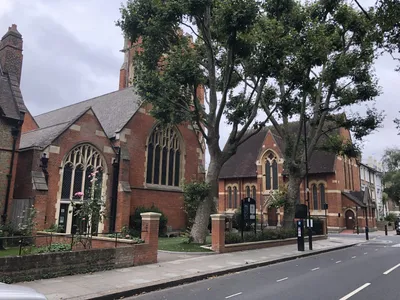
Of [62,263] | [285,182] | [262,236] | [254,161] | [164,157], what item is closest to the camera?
[62,263]

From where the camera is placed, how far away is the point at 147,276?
10.2m

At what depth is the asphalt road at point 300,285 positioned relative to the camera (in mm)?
8273

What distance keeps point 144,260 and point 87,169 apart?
10.9 metres

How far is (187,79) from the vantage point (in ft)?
55.1

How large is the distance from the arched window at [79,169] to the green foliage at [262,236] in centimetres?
878

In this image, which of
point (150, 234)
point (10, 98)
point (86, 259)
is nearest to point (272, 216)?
point (150, 234)

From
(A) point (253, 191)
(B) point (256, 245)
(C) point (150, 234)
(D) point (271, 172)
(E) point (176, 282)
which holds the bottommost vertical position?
(E) point (176, 282)

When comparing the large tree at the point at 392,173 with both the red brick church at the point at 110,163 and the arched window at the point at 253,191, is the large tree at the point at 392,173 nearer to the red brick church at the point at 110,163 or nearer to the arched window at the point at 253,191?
the arched window at the point at 253,191

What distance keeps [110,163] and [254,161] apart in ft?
91.0

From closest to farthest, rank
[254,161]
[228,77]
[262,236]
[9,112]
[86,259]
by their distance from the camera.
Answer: [86,259], [228,77], [9,112], [262,236], [254,161]

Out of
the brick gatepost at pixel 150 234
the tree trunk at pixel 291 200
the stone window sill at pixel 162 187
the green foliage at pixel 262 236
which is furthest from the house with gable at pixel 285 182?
the brick gatepost at pixel 150 234

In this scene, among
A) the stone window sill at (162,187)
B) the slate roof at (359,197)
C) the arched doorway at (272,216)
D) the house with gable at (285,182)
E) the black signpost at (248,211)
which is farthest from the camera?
the arched doorway at (272,216)

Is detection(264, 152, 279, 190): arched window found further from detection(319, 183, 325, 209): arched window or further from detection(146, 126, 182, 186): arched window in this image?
detection(146, 126, 182, 186): arched window

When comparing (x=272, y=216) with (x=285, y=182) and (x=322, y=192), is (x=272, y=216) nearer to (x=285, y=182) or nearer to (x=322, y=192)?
(x=285, y=182)
